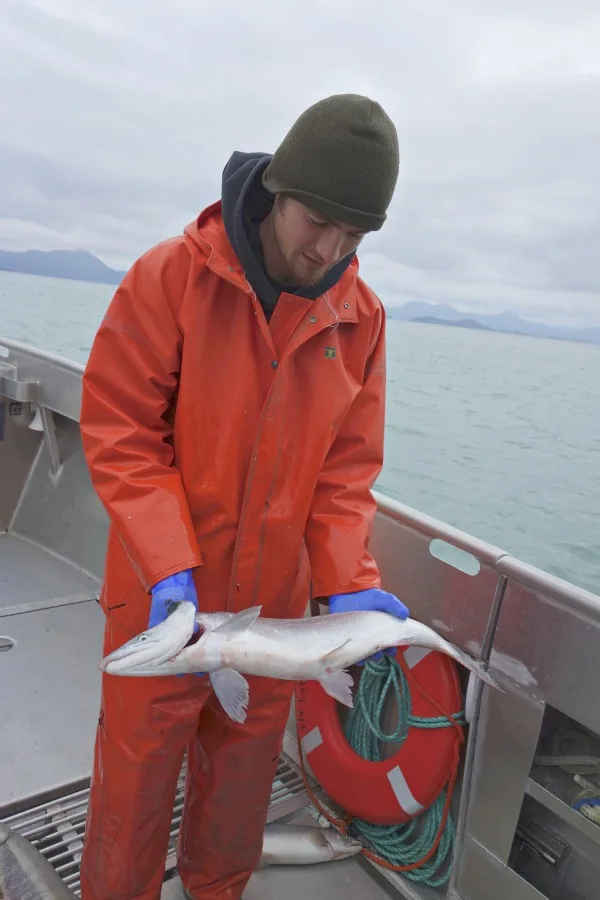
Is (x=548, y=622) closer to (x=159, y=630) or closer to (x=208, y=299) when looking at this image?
(x=159, y=630)

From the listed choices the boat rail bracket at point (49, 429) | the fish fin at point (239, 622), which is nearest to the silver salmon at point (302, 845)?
the fish fin at point (239, 622)

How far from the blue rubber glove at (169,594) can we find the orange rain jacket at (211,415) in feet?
0.08

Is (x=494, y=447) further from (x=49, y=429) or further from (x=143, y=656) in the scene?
(x=143, y=656)

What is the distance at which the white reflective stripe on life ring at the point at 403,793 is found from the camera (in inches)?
99.5

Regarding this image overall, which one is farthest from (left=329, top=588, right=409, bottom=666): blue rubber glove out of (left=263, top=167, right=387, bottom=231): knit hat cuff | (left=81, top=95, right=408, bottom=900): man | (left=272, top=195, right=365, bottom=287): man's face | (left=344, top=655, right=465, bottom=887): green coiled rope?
(left=263, top=167, right=387, bottom=231): knit hat cuff

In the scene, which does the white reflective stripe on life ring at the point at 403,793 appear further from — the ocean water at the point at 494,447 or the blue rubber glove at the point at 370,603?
the ocean water at the point at 494,447

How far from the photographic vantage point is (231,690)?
A: 1757 mm

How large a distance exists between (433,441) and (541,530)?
6020 mm

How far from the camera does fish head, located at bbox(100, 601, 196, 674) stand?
1656mm

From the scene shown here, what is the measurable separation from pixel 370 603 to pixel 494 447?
16.3 metres

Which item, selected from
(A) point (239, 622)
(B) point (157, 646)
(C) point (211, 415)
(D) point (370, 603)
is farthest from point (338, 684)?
(C) point (211, 415)

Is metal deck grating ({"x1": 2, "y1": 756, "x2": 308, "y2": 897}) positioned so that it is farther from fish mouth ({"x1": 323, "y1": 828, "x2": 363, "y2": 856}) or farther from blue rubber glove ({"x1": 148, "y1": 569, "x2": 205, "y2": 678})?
blue rubber glove ({"x1": 148, "y1": 569, "x2": 205, "y2": 678})

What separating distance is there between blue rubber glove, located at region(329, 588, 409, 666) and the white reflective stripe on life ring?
0.77m

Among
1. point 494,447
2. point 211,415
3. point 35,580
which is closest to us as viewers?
point 211,415
